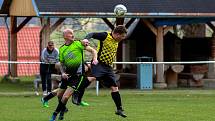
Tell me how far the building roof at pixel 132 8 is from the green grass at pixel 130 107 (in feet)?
9.90

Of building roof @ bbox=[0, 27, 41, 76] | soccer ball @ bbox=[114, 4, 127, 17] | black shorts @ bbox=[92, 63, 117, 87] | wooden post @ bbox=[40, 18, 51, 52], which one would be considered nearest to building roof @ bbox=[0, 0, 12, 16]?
wooden post @ bbox=[40, 18, 51, 52]

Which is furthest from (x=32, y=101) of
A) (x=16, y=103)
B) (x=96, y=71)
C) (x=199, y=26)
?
(x=199, y=26)

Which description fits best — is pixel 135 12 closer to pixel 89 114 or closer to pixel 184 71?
pixel 184 71

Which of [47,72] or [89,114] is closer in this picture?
[89,114]

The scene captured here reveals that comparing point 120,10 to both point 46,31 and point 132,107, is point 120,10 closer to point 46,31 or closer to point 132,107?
point 46,31

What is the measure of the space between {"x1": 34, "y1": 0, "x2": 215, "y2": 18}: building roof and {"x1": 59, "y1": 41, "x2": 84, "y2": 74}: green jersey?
41.7 feet

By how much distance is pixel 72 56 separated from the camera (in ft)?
51.1

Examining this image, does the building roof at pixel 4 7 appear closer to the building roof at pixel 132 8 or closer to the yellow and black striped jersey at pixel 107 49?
the building roof at pixel 132 8

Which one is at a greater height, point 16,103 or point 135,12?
point 135,12

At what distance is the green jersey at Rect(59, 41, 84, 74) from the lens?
15.5m

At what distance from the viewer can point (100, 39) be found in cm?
1591

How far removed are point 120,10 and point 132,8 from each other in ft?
5.44

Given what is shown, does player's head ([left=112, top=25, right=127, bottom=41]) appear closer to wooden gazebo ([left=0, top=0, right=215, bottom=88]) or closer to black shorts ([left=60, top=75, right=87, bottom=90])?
black shorts ([left=60, top=75, right=87, bottom=90])

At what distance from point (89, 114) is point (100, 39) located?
219 centimetres
